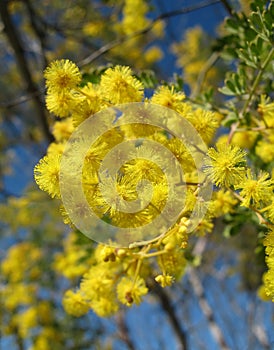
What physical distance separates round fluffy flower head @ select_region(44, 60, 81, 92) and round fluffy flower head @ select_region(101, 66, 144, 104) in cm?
8

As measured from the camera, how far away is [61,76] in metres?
1.14

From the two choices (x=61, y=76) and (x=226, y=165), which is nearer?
(x=226, y=165)

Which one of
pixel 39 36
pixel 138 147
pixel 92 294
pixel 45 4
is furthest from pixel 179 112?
pixel 45 4

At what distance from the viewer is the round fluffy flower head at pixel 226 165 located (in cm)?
100

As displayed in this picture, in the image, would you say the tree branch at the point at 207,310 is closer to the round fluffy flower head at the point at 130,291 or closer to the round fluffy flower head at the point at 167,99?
the round fluffy flower head at the point at 130,291

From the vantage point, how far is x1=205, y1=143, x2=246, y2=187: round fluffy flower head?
100 cm

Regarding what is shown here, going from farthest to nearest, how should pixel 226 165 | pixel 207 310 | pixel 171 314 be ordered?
pixel 207 310 → pixel 171 314 → pixel 226 165

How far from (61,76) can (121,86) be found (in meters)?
0.17

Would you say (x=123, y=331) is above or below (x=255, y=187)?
below

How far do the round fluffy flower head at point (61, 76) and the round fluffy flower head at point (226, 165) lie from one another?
1.42ft

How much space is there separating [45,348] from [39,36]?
332 cm

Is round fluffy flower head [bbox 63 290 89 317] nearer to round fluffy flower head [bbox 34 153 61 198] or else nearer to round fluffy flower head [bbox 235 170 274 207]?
round fluffy flower head [bbox 34 153 61 198]

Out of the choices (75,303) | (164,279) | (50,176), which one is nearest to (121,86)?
(50,176)

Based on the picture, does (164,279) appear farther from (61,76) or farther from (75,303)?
(61,76)
